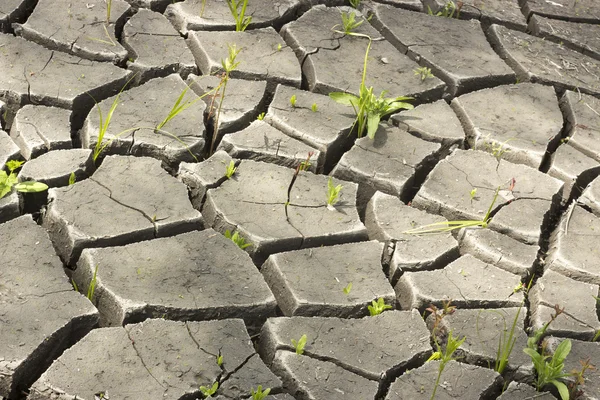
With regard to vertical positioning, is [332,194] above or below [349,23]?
below

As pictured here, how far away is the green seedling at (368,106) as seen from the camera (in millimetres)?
3570

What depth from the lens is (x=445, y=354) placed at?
8.89ft

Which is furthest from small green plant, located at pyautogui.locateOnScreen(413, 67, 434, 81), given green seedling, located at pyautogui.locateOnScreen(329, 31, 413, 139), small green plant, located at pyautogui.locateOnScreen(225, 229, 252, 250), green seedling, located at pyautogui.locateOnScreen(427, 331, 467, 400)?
green seedling, located at pyautogui.locateOnScreen(427, 331, 467, 400)

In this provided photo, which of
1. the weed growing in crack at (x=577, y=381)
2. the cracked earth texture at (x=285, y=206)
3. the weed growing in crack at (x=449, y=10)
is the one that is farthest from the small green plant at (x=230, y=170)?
the weed growing in crack at (x=449, y=10)

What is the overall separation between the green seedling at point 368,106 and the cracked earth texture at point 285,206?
0.05 meters

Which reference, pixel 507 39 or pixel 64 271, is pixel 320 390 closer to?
pixel 64 271

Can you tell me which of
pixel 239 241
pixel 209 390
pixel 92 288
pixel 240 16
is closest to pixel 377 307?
pixel 239 241

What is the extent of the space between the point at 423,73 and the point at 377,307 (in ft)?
5.24

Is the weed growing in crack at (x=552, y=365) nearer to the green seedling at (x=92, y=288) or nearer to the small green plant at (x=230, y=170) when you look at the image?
the small green plant at (x=230, y=170)

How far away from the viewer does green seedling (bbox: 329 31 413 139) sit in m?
3.57

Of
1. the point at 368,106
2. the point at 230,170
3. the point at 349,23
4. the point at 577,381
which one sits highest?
the point at 349,23

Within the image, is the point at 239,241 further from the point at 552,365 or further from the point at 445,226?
the point at 552,365

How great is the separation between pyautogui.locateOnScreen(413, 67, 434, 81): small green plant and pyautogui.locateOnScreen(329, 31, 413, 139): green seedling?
0.34 metres

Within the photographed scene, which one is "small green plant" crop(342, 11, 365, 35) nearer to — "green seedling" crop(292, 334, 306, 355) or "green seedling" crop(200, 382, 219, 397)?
"green seedling" crop(292, 334, 306, 355)
